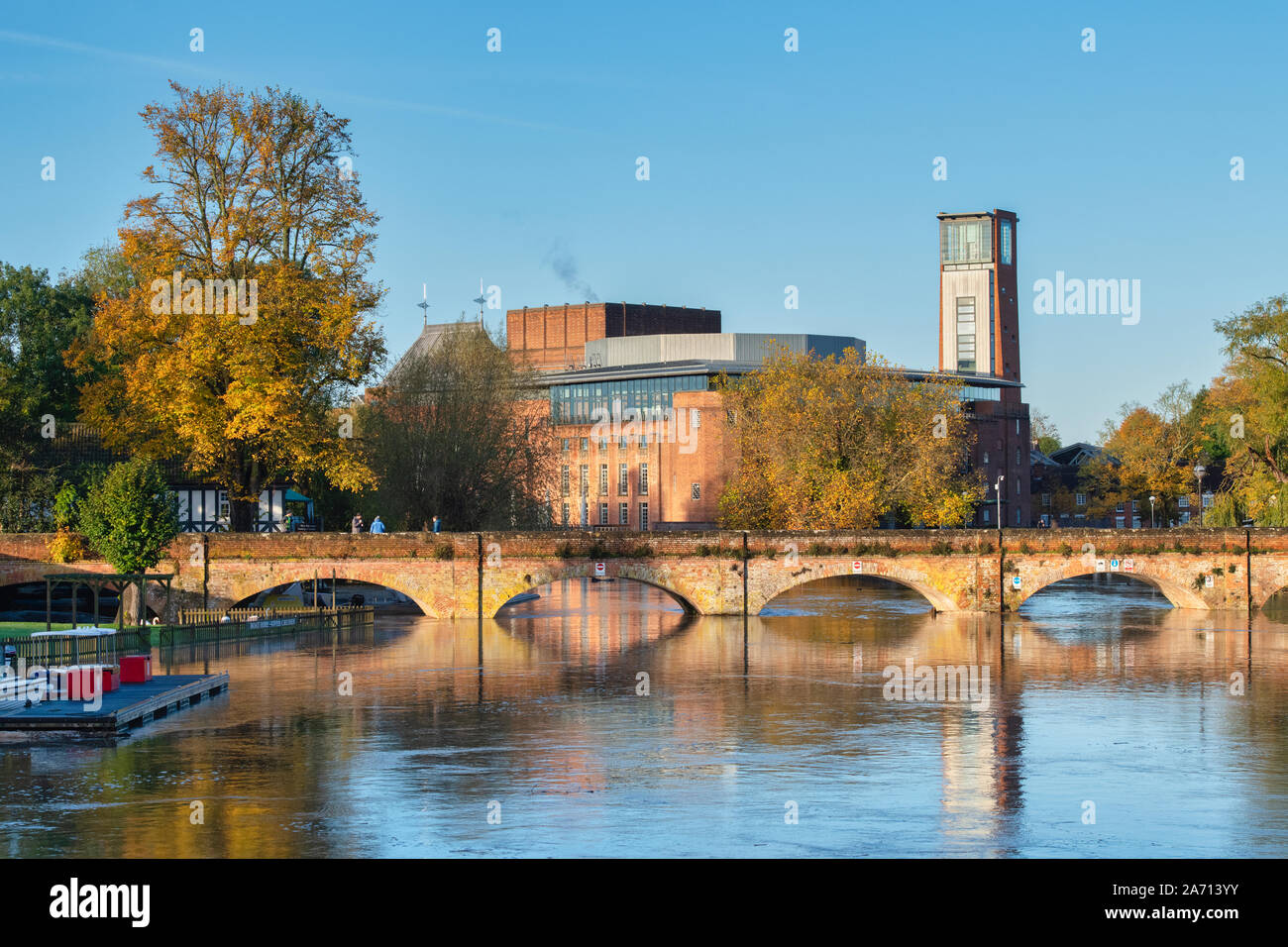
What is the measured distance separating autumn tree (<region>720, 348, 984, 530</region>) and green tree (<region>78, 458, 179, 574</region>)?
26.3 meters


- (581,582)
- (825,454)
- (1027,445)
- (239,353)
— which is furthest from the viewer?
(1027,445)

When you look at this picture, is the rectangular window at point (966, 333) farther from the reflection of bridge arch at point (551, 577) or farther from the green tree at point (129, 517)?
the green tree at point (129, 517)

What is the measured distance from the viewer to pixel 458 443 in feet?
191

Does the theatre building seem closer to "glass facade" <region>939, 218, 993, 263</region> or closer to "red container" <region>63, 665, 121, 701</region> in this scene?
"glass facade" <region>939, 218, 993, 263</region>

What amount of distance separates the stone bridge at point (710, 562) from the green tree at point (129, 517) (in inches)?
105

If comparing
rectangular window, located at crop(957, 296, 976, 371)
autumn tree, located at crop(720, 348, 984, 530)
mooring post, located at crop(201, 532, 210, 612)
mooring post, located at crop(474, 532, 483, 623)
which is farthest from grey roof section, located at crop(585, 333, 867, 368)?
mooring post, located at crop(201, 532, 210, 612)

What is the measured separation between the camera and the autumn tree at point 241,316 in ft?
156

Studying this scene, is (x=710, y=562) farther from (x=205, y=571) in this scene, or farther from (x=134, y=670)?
(x=134, y=670)

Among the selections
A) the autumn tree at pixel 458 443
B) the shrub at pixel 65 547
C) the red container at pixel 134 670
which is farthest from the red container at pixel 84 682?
the autumn tree at pixel 458 443

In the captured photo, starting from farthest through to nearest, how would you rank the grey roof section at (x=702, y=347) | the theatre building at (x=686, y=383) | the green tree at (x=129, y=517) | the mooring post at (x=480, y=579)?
the grey roof section at (x=702, y=347)
the theatre building at (x=686, y=383)
the mooring post at (x=480, y=579)
the green tree at (x=129, y=517)

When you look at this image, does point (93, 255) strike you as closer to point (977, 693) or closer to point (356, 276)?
point (356, 276)
